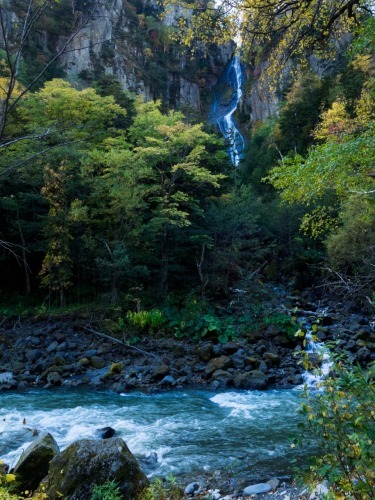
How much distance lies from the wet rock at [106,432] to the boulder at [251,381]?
4412mm

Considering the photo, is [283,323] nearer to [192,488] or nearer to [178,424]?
[178,424]

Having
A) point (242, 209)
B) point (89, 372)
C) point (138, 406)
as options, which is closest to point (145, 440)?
point (138, 406)

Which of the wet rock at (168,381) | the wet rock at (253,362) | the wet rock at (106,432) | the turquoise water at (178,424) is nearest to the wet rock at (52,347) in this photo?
→ the turquoise water at (178,424)

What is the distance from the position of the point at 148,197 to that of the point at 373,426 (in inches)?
629

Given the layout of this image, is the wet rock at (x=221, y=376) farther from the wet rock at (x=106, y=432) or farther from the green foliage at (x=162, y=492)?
the green foliage at (x=162, y=492)

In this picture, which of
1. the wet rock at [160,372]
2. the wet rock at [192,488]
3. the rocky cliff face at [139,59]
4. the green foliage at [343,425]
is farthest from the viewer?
the rocky cliff face at [139,59]

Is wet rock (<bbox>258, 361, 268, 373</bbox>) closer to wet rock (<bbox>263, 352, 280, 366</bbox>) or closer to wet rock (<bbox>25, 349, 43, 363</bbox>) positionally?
wet rock (<bbox>263, 352, 280, 366</bbox>)

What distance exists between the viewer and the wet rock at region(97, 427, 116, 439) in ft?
24.6

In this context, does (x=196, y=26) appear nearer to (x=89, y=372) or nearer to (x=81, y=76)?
(x=89, y=372)

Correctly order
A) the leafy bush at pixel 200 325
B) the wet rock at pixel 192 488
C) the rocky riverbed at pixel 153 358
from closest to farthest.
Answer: the wet rock at pixel 192 488 < the rocky riverbed at pixel 153 358 < the leafy bush at pixel 200 325

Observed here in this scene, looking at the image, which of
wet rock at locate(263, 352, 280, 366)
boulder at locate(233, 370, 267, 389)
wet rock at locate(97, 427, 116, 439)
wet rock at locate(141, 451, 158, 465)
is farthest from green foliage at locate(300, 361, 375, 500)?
wet rock at locate(263, 352, 280, 366)

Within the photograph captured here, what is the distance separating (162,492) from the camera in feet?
15.9

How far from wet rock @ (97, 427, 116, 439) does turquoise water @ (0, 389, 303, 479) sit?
0.55 ft

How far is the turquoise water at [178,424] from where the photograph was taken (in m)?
6.45
